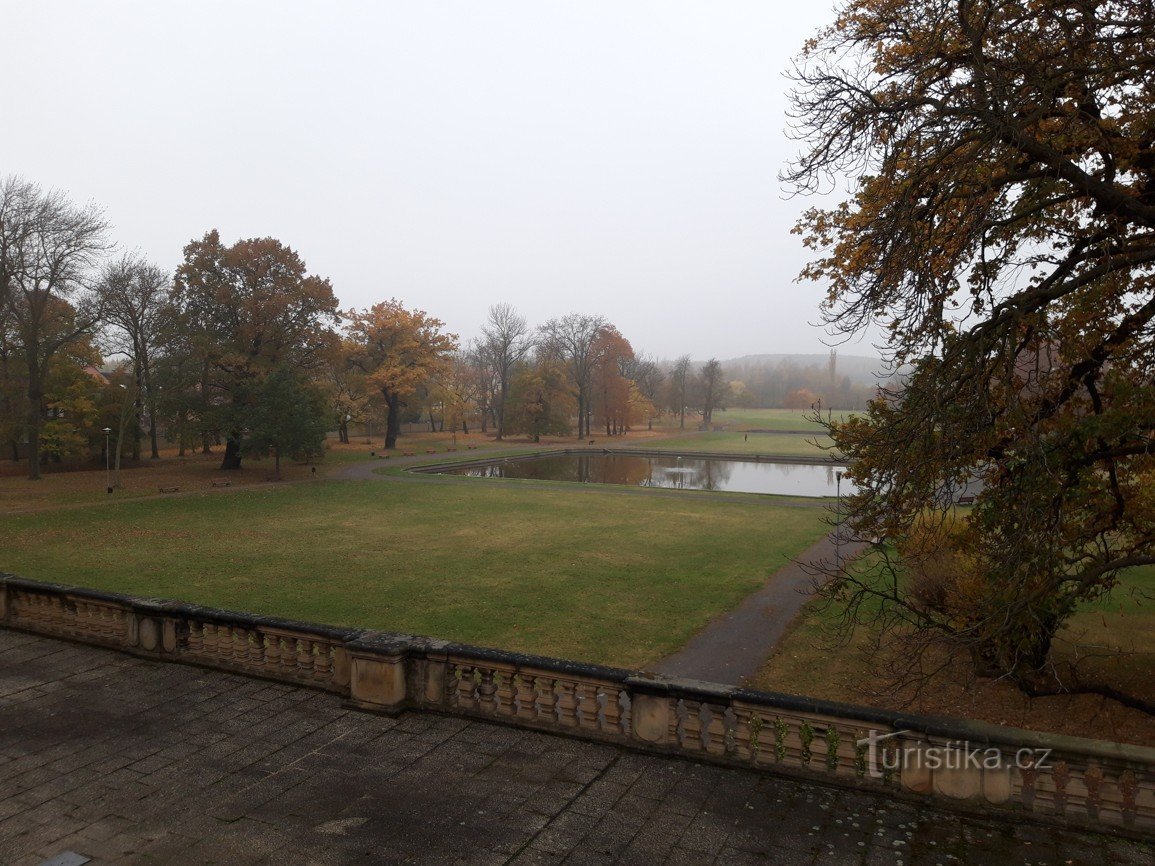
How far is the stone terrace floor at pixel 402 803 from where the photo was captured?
5297mm

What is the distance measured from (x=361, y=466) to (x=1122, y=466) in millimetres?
44116

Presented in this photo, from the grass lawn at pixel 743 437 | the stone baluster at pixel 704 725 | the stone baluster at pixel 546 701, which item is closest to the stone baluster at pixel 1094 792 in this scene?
the stone baluster at pixel 704 725

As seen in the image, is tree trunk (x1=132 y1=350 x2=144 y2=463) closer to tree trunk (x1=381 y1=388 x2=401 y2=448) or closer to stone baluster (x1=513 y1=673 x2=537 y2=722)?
tree trunk (x1=381 y1=388 x2=401 y2=448)

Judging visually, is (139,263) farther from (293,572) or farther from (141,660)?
(141,660)

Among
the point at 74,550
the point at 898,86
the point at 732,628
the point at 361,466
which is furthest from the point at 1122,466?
the point at 361,466

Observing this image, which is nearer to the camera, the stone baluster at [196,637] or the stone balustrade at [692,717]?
the stone balustrade at [692,717]

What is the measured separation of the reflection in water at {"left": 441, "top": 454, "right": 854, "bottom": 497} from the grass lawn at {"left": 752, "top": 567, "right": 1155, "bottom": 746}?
24164mm

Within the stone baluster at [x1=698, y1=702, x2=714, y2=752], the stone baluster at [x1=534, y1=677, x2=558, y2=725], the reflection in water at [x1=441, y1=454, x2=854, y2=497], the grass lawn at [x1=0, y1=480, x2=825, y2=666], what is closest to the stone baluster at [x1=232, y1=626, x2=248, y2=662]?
the stone baluster at [x1=534, y1=677, x2=558, y2=725]

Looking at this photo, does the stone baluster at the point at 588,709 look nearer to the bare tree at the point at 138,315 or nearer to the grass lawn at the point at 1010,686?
the grass lawn at the point at 1010,686

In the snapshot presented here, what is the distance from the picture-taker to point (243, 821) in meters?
5.72

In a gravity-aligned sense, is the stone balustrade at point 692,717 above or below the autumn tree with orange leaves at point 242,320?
below

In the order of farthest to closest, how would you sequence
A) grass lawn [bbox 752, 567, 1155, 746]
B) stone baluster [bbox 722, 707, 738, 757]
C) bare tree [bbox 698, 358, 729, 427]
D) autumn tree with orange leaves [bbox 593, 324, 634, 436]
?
bare tree [bbox 698, 358, 729, 427], autumn tree with orange leaves [bbox 593, 324, 634, 436], grass lawn [bbox 752, 567, 1155, 746], stone baluster [bbox 722, 707, 738, 757]

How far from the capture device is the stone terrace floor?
5297 mm

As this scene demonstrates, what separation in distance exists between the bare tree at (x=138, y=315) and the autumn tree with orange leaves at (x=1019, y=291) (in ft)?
132
